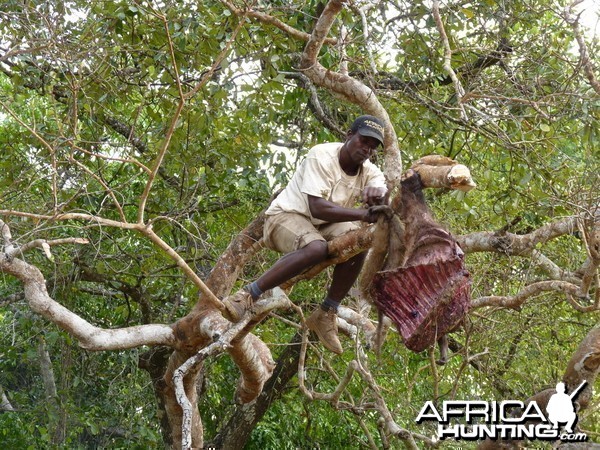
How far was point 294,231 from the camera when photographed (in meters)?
4.25

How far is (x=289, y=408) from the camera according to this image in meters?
8.32

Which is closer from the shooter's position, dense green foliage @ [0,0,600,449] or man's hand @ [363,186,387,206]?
man's hand @ [363,186,387,206]

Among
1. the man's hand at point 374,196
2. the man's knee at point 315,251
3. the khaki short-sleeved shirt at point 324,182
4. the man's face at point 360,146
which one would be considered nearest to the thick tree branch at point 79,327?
the khaki short-sleeved shirt at point 324,182

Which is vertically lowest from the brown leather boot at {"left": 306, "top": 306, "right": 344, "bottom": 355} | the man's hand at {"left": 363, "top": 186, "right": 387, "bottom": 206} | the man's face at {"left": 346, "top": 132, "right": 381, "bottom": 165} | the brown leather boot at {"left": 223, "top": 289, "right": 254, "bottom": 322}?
the brown leather boot at {"left": 306, "top": 306, "right": 344, "bottom": 355}

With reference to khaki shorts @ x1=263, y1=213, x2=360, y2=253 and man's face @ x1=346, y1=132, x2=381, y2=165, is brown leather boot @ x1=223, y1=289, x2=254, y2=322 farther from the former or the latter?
man's face @ x1=346, y1=132, x2=381, y2=165

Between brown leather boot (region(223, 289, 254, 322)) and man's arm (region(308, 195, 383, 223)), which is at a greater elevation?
man's arm (region(308, 195, 383, 223))

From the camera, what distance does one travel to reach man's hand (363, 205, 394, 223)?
362 cm

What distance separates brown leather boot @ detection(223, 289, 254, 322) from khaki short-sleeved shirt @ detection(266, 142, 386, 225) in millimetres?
432

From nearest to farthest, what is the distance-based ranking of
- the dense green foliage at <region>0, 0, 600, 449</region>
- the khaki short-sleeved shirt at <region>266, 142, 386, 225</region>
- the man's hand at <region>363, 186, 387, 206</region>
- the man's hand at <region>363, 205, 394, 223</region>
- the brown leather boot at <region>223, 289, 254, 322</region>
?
the man's hand at <region>363, 205, 394, 223</region> → the man's hand at <region>363, 186, 387, 206</region> → the khaki short-sleeved shirt at <region>266, 142, 386, 225</region> → the brown leather boot at <region>223, 289, 254, 322</region> → the dense green foliage at <region>0, 0, 600, 449</region>

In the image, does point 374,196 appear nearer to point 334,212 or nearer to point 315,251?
point 334,212

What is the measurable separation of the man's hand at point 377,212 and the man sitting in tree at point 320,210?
0.71 ft

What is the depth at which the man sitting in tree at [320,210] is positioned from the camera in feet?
13.4

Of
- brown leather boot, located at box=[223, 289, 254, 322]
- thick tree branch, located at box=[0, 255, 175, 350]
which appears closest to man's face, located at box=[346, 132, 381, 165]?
brown leather boot, located at box=[223, 289, 254, 322]

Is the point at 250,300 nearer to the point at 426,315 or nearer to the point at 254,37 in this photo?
the point at 426,315
